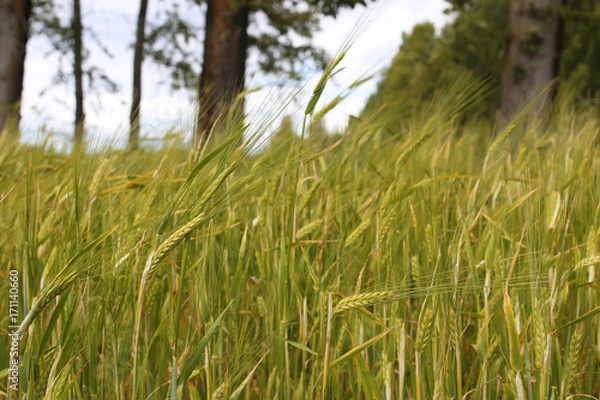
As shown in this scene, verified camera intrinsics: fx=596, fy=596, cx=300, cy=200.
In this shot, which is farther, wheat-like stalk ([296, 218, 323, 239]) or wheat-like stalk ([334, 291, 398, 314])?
wheat-like stalk ([296, 218, 323, 239])

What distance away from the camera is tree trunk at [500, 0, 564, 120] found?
4.34 m

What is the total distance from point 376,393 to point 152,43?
9.62 metres

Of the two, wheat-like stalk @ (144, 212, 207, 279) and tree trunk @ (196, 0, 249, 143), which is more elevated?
tree trunk @ (196, 0, 249, 143)

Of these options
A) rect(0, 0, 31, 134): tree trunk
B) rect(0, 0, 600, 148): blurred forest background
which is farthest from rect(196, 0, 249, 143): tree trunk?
rect(0, 0, 31, 134): tree trunk

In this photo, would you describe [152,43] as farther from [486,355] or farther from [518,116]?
[486,355]

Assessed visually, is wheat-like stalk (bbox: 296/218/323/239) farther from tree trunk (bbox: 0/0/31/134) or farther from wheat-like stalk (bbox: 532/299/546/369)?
tree trunk (bbox: 0/0/31/134)

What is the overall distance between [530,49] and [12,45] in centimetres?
420

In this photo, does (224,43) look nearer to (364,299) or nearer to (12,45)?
(12,45)

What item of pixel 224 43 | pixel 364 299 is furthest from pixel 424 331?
pixel 224 43

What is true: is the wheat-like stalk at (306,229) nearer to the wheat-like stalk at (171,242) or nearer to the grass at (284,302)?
the grass at (284,302)

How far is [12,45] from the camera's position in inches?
200

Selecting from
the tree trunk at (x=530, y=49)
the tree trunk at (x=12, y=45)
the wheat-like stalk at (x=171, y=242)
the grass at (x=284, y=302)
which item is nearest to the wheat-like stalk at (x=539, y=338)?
the grass at (x=284, y=302)

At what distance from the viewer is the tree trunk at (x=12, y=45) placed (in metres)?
5.06

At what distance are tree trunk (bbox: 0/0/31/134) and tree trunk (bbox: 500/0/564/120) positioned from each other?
13.3 feet
